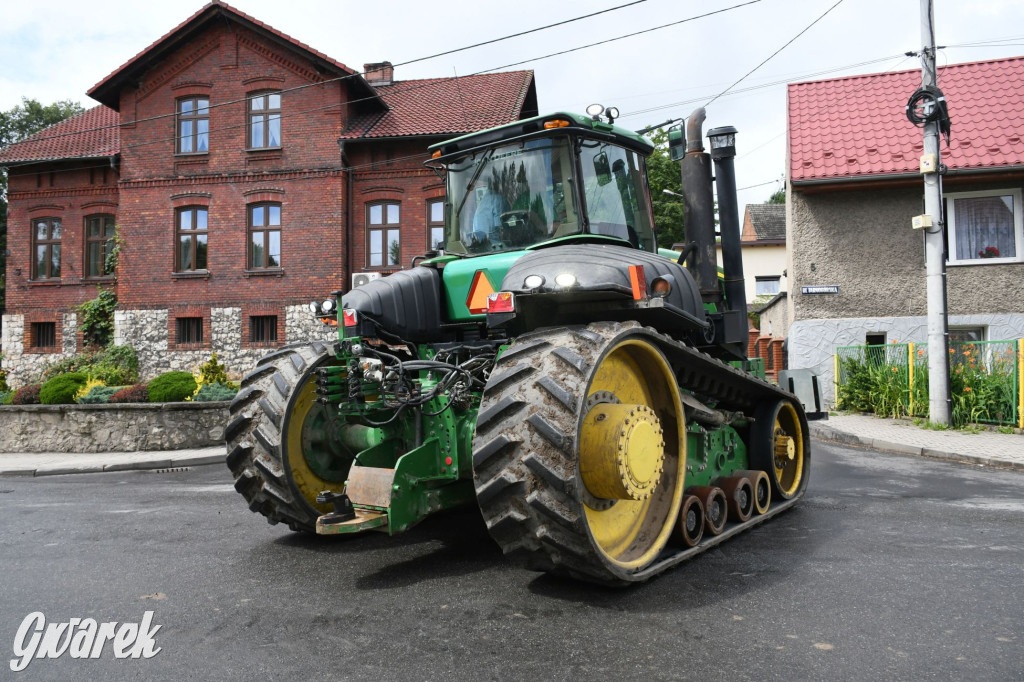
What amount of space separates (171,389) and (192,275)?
985 cm

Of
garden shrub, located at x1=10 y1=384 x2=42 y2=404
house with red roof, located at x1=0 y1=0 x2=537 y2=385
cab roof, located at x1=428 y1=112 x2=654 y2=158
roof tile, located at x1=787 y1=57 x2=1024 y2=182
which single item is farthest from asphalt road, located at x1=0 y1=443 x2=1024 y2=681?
house with red roof, located at x1=0 y1=0 x2=537 y2=385

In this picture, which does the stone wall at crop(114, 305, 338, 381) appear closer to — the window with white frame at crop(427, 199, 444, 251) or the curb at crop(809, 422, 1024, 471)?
the window with white frame at crop(427, 199, 444, 251)

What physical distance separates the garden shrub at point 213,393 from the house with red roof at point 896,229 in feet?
40.1

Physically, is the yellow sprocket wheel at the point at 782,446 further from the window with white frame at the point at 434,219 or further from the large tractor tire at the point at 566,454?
the window with white frame at the point at 434,219

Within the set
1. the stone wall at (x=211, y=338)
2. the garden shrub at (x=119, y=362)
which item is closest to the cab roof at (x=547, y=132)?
the stone wall at (x=211, y=338)

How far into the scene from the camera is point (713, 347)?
6.34m

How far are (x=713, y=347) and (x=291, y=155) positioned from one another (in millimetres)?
18711

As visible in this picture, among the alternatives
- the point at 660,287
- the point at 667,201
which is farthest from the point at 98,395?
the point at 667,201

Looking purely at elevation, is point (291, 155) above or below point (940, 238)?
above

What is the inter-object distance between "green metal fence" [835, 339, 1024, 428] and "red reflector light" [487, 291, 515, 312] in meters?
11.6

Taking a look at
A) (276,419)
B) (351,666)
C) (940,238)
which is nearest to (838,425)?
(940,238)

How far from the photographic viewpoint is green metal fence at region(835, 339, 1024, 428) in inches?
497

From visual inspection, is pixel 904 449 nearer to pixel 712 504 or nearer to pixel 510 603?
pixel 712 504

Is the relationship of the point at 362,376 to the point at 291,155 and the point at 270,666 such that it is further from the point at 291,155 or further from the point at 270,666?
the point at 291,155
